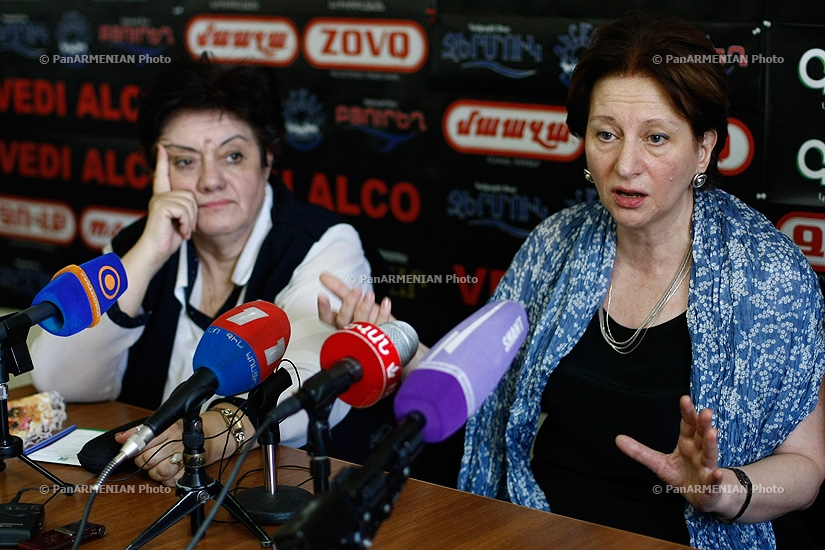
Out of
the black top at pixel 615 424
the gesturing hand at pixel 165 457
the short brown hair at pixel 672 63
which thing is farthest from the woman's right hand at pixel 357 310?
the short brown hair at pixel 672 63

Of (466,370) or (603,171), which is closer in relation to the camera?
(466,370)

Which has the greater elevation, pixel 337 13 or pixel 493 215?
pixel 337 13

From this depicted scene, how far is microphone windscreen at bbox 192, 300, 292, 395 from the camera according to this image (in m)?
1.42

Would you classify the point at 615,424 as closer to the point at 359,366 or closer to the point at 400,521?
the point at 400,521

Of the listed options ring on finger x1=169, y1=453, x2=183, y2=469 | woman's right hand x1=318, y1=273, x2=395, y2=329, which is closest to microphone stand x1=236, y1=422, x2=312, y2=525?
ring on finger x1=169, y1=453, x2=183, y2=469

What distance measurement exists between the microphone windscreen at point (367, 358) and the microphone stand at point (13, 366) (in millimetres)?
650

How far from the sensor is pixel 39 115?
430 cm

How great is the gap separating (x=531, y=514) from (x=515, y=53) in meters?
1.75

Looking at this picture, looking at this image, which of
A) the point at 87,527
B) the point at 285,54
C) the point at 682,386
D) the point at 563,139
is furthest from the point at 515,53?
the point at 87,527

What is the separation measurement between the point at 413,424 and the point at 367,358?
6.3 inches

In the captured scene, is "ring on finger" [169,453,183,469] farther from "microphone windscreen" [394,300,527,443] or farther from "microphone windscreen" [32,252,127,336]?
"microphone windscreen" [394,300,527,443]

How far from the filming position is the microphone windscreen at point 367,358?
125cm

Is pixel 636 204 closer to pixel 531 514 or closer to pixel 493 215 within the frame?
pixel 531 514

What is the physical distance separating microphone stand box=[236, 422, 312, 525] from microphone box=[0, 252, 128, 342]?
0.38 meters
